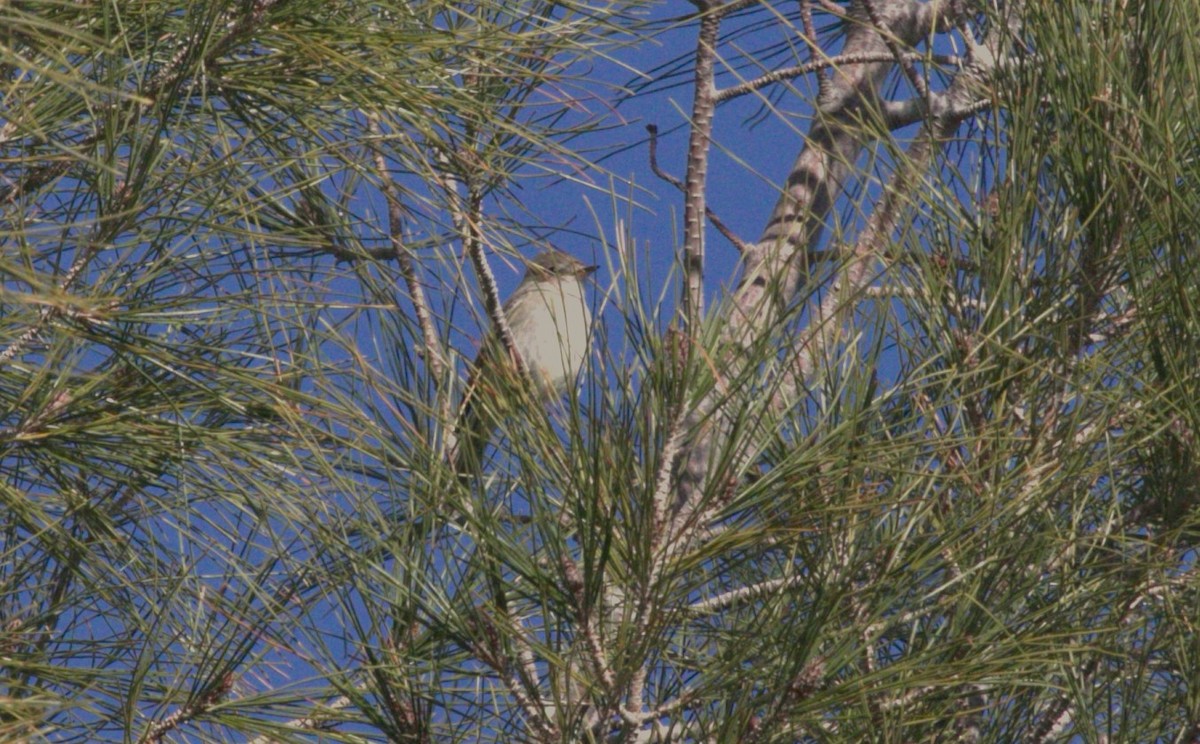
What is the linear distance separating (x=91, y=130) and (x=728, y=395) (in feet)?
2.87

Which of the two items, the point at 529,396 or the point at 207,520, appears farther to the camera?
the point at 207,520

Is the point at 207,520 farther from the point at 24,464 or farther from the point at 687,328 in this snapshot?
the point at 687,328

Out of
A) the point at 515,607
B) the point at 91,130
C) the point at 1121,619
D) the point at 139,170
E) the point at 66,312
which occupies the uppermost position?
the point at 91,130

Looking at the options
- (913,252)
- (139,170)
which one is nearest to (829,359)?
(913,252)

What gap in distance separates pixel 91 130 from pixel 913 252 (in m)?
0.95

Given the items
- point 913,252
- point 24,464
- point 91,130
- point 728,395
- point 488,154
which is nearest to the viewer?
point 728,395

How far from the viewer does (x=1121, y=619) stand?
1486 millimetres

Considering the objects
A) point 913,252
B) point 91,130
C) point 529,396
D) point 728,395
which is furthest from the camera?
point 91,130

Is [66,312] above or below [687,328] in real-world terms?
above

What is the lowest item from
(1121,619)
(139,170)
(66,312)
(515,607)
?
(1121,619)

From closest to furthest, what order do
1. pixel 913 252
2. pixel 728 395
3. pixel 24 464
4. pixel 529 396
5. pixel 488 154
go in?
pixel 728 395, pixel 529 396, pixel 913 252, pixel 24 464, pixel 488 154

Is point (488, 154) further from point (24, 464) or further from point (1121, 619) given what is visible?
point (1121, 619)

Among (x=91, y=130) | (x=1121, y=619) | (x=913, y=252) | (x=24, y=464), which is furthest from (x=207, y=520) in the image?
(x=1121, y=619)

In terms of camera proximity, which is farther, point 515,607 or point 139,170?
point 515,607
